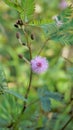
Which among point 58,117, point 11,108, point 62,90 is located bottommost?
point 62,90

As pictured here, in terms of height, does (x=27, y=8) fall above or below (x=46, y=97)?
above

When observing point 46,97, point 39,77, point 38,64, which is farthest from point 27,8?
point 39,77

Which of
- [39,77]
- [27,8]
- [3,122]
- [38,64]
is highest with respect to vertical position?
[27,8]

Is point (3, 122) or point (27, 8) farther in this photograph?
point (3, 122)

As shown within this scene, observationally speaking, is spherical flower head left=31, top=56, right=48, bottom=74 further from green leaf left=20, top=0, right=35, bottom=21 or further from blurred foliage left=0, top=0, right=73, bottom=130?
green leaf left=20, top=0, right=35, bottom=21

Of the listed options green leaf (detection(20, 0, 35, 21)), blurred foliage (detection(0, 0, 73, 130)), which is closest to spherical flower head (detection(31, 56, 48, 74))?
blurred foliage (detection(0, 0, 73, 130))

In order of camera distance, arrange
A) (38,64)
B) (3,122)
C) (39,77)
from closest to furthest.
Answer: (38,64)
(3,122)
(39,77)

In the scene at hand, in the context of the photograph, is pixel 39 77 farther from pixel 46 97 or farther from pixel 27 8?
pixel 27 8

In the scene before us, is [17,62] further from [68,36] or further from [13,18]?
[68,36]

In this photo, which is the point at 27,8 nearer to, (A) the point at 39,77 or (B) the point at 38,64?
(B) the point at 38,64

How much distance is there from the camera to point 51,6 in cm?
268

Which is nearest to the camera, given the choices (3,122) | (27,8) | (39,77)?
(27,8)

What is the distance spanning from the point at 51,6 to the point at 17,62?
60cm

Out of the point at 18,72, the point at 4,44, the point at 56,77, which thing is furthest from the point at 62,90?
the point at 4,44
